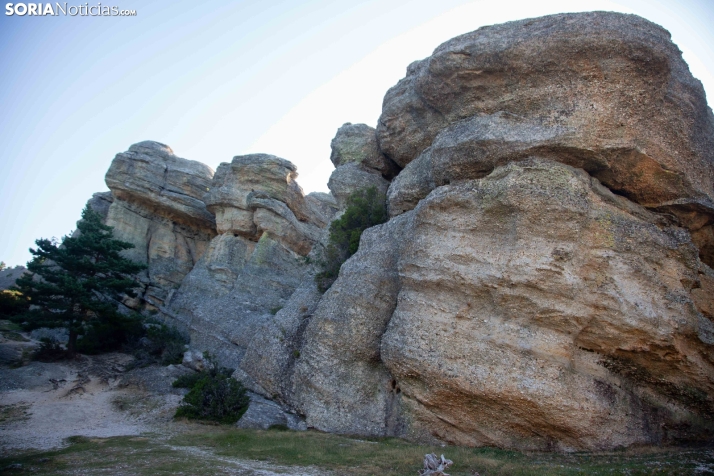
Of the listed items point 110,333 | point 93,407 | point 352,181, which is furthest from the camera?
point 110,333

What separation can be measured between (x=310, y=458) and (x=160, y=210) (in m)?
27.0

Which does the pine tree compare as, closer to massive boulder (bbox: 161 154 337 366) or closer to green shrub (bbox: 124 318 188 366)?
green shrub (bbox: 124 318 188 366)

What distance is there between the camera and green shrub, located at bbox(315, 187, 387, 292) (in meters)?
24.0

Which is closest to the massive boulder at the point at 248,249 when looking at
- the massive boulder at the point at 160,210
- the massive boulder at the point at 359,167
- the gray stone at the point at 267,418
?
the massive boulder at the point at 160,210

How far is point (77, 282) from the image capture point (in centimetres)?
2539

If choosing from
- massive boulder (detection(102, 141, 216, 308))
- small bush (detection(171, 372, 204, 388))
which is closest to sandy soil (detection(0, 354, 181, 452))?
small bush (detection(171, 372, 204, 388))

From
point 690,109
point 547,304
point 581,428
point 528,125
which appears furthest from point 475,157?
point 581,428

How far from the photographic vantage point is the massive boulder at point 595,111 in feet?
55.9

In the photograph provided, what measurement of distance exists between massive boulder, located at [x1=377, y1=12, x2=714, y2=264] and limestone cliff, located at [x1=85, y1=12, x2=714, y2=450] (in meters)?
0.06

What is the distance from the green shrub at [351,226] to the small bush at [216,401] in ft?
20.5

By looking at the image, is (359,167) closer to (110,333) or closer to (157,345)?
(157,345)

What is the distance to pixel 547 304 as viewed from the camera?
15.7m

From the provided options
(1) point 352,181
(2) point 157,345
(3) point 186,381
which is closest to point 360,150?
(1) point 352,181

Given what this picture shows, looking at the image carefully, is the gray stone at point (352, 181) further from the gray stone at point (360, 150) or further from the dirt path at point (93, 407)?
the dirt path at point (93, 407)
